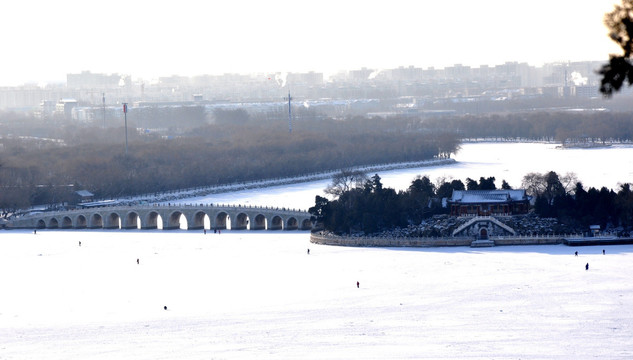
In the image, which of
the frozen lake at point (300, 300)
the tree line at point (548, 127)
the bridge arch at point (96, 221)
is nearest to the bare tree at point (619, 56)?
the frozen lake at point (300, 300)

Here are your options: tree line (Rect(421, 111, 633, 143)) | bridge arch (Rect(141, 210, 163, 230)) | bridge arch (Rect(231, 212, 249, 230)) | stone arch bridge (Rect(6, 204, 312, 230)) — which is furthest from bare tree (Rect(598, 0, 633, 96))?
tree line (Rect(421, 111, 633, 143))

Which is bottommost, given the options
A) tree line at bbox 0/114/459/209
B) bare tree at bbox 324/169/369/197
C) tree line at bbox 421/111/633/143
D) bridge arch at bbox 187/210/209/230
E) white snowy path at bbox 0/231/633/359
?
white snowy path at bbox 0/231/633/359

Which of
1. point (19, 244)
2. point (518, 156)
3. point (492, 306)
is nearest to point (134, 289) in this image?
point (492, 306)

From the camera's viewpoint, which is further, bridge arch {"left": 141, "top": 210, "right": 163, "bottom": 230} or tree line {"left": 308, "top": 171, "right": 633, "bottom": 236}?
bridge arch {"left": 141, "top": 210, "right": 163, "bottom": 230}

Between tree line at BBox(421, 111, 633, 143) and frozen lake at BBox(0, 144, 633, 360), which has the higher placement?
tree line at BBox(421, 111, 633, 143)

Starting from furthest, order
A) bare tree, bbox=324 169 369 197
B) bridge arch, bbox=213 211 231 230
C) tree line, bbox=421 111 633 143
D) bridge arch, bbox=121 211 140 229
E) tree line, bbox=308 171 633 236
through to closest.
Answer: tree line, bbox=421 111 633 143
bare tree, bbox=324 169 369 197
bridge arch, bbox=121 211 140 229
bridge arch, bbox=213 211 231 230
tree line, bbox=308 171 633 236

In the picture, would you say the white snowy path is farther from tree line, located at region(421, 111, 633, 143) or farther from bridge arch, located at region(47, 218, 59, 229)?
tree line, located at region(421, 111, 633, 143)

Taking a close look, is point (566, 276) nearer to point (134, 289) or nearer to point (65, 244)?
point (134, 289)

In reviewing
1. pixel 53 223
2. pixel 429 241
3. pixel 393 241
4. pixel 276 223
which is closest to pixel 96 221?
pixel 53 223
